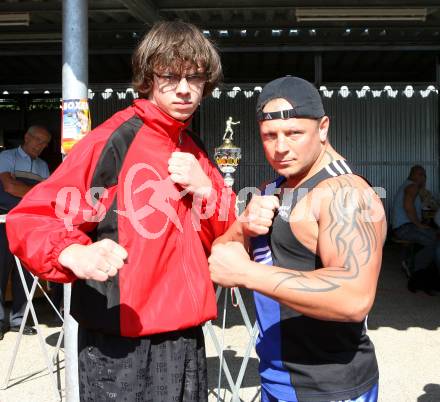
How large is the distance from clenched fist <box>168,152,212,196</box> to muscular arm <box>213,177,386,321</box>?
0.40m

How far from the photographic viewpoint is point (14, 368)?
171 inches

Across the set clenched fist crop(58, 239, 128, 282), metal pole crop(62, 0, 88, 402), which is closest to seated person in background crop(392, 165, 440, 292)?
metal pole crop(62, 0, 88, 402)

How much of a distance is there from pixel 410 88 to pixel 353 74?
3079 mm

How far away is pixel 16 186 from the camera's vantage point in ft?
16.7

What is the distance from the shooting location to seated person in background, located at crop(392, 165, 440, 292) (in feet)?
22.3

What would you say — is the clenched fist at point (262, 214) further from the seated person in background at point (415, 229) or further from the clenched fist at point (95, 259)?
the seated person in background at point (415, 229)

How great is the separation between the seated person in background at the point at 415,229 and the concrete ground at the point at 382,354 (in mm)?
469

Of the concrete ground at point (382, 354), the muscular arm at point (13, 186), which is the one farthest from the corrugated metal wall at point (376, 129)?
the muscular arm at point (13, 186)

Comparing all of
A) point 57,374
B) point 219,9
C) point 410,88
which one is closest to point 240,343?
point 57,374

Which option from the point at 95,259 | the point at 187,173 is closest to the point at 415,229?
the point at 187,173

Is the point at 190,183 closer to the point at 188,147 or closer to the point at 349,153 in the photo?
the point at 188,147

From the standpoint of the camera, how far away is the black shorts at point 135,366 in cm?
177

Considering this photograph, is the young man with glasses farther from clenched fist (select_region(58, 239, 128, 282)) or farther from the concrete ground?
the concrete ground

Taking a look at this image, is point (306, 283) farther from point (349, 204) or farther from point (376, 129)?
point (376, 129)
